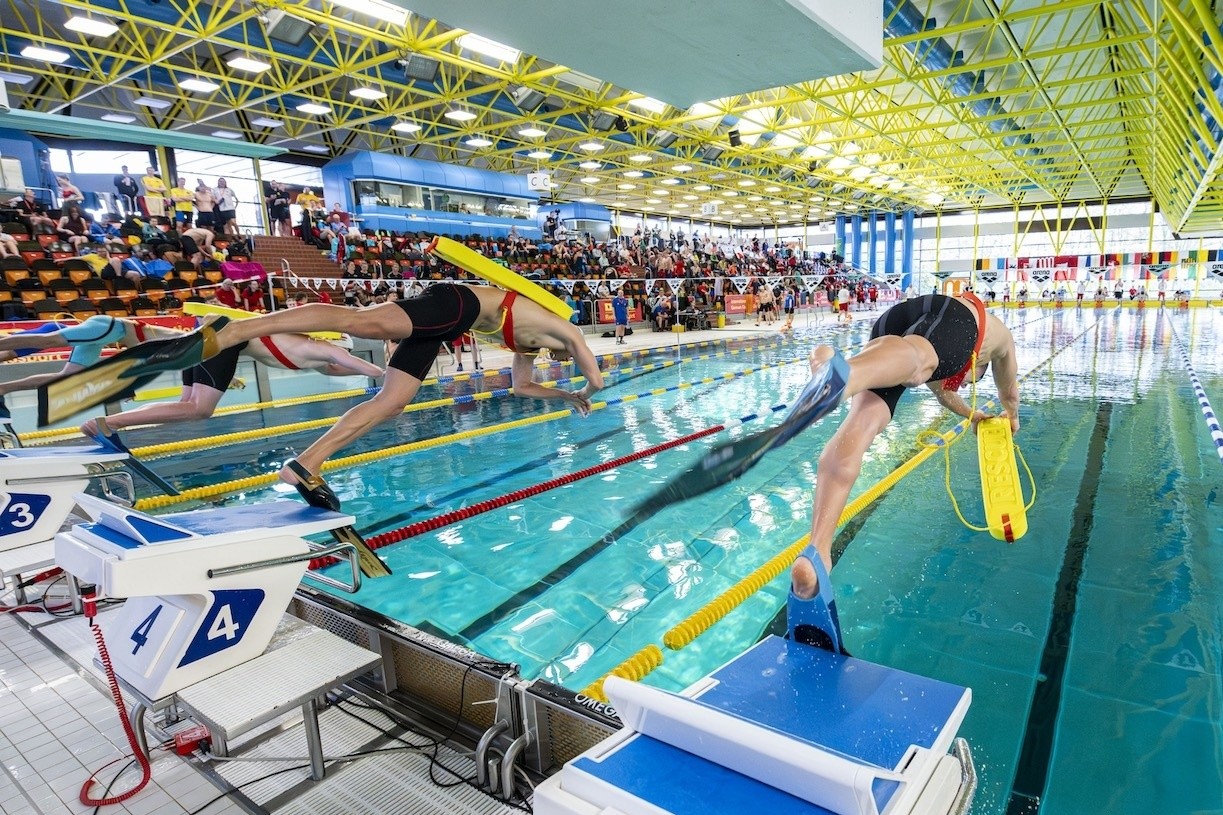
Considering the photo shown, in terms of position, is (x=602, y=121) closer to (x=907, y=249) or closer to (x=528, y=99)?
(x=528, y=99)

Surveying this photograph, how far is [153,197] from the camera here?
14.5m

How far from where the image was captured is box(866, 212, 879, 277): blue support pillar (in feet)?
122

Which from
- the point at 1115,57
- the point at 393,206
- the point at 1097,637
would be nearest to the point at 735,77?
the point at 1097,637

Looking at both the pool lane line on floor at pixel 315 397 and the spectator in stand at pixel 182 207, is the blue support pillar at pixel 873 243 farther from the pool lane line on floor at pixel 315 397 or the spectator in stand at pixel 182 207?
the spectator in stand at pixel 182 207

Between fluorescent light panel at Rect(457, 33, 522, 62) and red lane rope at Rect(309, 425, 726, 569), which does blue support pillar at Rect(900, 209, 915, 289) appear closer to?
fluorescent light panel at Rect(457, 33, 522, 62)

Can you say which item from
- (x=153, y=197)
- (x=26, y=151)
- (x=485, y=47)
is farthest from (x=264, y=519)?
(x=26, y=151)

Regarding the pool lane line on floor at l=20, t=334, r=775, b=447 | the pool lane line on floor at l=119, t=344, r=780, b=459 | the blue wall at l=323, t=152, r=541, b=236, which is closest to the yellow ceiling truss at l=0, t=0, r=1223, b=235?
the blue wall at l=323, t=152, r=541, b=236

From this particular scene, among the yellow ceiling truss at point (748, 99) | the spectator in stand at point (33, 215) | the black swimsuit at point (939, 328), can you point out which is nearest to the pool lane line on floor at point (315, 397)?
the black swimsuit at point (939, 328)

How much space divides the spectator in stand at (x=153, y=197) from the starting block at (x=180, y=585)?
1547cm

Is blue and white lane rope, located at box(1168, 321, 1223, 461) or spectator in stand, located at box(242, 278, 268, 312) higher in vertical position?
→ spectator in stand, located at box(242, 278, 268, 312)

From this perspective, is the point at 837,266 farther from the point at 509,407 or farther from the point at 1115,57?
the point at 509,407

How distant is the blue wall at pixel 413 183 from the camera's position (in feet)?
71.5

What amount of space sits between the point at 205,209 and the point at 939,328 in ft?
54.2

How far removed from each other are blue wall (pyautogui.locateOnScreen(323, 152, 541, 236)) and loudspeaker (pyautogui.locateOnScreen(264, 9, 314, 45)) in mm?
7995
